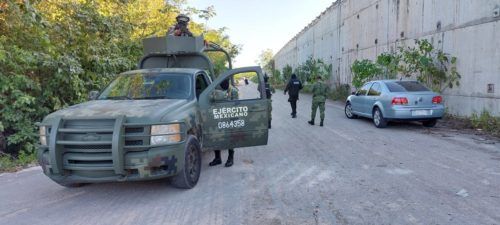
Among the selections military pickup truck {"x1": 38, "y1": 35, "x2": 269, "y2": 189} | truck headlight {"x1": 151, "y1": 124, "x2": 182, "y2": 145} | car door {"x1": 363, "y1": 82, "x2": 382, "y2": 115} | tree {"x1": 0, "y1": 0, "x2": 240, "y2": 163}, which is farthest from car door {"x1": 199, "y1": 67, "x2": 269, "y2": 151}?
car door {"x1": 363, "y1": 82, "x2": 382, "y2": 115}

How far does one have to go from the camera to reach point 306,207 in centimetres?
461

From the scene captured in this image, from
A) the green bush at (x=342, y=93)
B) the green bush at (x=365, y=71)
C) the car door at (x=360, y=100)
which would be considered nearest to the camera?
the car door at (x=360, y=100)

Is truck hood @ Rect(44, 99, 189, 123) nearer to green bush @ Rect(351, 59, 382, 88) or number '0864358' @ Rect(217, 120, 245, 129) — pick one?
number '0864358' @ Rect(217, 120, 245, 129)

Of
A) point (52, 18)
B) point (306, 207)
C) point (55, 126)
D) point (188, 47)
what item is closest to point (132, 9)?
point (52, 18)

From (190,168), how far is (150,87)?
1619 mm

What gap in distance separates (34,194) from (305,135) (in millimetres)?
6575

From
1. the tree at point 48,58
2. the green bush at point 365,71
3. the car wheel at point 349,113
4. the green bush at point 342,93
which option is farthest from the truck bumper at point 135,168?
the green bush at point 342,93

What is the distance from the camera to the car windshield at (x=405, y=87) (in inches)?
425

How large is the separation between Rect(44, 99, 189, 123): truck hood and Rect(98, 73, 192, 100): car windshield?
11.7 inches

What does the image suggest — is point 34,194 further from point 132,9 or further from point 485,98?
point 485,98

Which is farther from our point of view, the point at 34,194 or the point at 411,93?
the point at 411,93

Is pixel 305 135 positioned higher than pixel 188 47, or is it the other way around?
pixel 188 47

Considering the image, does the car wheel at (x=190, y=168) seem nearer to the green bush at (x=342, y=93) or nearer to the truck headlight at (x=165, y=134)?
the truck headlight at (x=165, y=134)

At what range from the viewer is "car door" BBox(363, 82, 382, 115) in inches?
452
